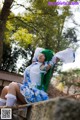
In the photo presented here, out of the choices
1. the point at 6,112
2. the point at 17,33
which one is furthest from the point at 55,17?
the point at 6,112

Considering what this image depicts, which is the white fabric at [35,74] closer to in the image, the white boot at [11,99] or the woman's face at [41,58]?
the woman's face at [41,58]

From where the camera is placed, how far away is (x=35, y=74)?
10.5ft

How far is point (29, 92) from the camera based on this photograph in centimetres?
282

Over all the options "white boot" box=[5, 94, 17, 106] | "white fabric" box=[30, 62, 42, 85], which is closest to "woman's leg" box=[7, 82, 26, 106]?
"white boot" box=[5, 94, 17, 106]

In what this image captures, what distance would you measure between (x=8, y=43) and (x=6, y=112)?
431 inches

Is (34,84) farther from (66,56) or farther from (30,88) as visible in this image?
(66,56)

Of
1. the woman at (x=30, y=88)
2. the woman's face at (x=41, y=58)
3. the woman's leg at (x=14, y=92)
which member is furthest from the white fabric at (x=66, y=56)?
the woman's leg at (x=14, y=92)

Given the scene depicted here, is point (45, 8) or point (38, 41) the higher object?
point (45, 8)

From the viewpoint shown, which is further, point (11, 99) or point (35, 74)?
point (35, 74)

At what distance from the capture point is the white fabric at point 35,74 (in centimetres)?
314

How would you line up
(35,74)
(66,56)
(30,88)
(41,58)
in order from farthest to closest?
(41,58), (35,74), (66,56), (30,88)

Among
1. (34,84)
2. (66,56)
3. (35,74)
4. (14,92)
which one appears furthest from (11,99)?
(66,56)

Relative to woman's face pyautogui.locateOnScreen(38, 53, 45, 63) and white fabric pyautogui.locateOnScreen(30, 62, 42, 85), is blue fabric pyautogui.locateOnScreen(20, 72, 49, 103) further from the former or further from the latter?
woman's face pyautogui.locateOnScreen(38, 53, 45, 63)

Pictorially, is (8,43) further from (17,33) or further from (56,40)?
(56,40)
